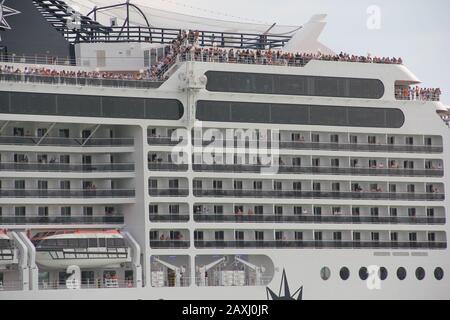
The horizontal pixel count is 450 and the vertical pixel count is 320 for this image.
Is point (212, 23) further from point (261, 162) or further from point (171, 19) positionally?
point (261, 162)

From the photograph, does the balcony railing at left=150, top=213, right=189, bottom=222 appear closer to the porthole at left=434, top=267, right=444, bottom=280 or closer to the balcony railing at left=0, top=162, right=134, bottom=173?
the balcony railing at left=0, top=162, right=134, bottom=173

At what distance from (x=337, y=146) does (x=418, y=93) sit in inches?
A: 218

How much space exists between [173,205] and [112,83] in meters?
6.32

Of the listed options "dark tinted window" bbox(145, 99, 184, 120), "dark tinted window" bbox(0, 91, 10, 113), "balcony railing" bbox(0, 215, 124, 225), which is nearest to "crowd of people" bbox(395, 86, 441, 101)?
"dark tinted window" bbox(145, 99, 184, 120)

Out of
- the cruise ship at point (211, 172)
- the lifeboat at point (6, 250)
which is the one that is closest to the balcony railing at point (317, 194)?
the cruise ship at point (211, 172)

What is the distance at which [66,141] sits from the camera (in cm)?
8881

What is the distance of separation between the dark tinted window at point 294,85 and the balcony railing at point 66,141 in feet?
16.1

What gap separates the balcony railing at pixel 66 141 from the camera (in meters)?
87.9

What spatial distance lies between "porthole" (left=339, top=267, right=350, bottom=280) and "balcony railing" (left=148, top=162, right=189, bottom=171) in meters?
9.09

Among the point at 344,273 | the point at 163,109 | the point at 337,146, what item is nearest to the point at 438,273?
the point at 344,273

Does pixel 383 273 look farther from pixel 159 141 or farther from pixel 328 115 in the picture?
pixel 159 141
